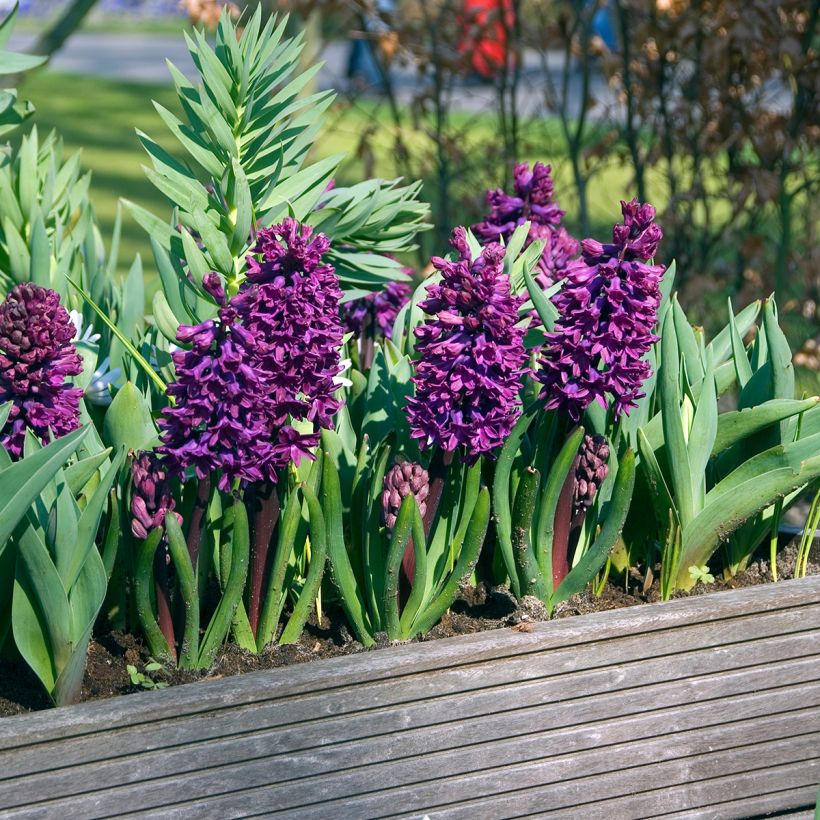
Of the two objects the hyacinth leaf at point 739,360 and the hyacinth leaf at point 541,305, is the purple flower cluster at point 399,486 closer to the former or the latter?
the hyacinth leaf at point 541,305

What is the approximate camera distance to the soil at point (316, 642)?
5.76 feet

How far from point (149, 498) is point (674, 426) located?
80 centimetres

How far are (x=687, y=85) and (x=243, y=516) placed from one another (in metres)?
3.09

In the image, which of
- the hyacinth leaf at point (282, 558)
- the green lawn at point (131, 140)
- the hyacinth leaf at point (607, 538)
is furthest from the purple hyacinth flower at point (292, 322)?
the green lawn at point (131, 140)

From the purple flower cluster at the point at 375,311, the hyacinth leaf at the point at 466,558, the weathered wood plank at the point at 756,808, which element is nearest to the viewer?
the hyacinth leaf at the point at 466,558

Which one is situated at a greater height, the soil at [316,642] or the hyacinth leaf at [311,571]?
the hyacinth leaf at [311,571]

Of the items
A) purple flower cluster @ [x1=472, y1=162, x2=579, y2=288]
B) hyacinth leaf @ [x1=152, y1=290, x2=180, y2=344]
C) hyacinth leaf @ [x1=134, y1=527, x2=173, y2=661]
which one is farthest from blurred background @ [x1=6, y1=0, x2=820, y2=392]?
hyacinth leaf @ [x1=134, y1=527, x2=173, y2=661]

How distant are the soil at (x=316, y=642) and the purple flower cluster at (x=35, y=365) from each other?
345 mm

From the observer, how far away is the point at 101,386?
211 cm

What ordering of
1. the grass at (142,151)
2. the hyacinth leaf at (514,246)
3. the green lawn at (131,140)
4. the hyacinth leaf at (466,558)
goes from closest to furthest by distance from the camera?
1. the hyacinth leaf at (466,558)
2. the hyacinth leaf at (514,246)
3. the grass at (142,151)
4. the green lawn at (131,140)

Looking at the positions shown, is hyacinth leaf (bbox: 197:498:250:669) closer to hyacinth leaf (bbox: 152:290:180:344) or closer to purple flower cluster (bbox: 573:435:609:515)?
hyacinth leaf (bbox: 152:290:180:344)

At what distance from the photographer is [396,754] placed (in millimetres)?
1671

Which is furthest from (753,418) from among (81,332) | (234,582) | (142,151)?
(142,151)

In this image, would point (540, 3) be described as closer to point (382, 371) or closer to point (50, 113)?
point (382, 371)
